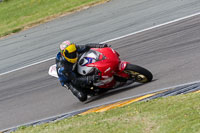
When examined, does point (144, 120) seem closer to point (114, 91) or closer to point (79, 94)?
point (79, 94)

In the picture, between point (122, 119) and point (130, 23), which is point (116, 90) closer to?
point (122, 119)

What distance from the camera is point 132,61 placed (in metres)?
11.0

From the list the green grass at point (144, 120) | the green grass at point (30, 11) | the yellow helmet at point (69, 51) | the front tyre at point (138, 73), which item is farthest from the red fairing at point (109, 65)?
the green grass at point (30, 11)

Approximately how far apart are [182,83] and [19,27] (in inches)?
441

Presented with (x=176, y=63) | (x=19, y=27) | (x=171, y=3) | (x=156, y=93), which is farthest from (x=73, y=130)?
(x=19, y=27)

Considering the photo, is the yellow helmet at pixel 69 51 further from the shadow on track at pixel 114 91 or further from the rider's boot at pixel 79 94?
the shadow on track at pixel 114 91

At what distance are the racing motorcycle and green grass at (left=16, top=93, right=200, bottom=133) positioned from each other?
1.47 m

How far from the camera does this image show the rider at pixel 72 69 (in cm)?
863

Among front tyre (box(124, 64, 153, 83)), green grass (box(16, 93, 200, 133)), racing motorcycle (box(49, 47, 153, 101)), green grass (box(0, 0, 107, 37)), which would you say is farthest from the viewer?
green grass (box(0, 0, 107, 37))

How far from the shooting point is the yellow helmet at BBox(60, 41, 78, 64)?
28.1 ft

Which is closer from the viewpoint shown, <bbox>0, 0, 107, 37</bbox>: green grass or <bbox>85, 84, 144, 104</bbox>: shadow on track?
<bbox>85, 84, 144, 104</bbox>: shadow on track

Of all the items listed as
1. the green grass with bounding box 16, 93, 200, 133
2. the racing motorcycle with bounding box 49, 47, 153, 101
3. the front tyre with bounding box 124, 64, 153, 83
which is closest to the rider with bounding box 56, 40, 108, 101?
the racing motorcycle with bounding box 49, 47, 153, 101

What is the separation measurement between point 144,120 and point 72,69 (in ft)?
10.5

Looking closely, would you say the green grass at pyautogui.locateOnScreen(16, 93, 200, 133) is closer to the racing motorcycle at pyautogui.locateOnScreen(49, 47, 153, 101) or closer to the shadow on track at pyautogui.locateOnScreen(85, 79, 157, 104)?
the racing motorcycle at pyautogui.locateOnScreen(49, 47, 153, 101)
